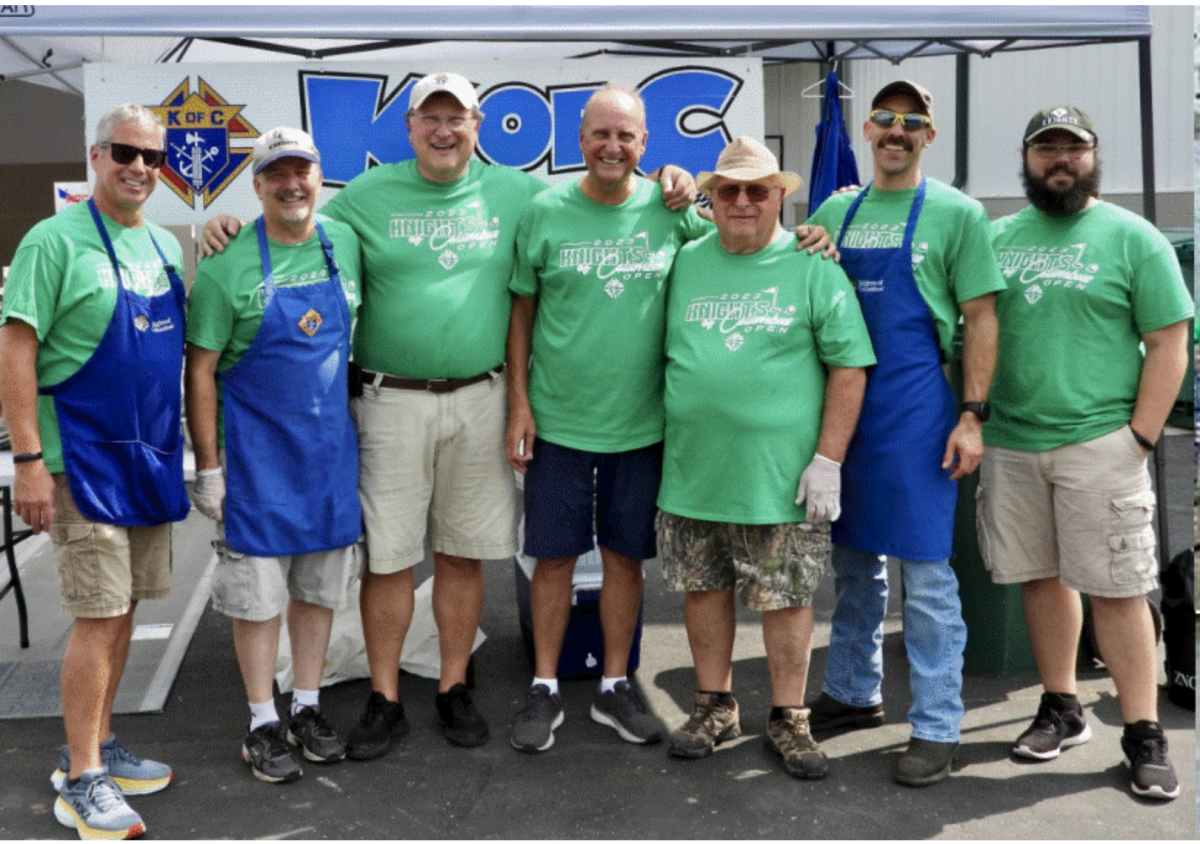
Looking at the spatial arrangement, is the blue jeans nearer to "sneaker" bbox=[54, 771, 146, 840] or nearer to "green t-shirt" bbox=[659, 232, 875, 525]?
"green t-shirt" bbox=[659, 232, 875, 525]

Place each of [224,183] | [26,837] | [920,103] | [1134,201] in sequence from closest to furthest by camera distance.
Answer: [26,837], [920,103], [224,183], [1134,201]

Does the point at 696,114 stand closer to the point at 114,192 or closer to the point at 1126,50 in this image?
the point at 114,192

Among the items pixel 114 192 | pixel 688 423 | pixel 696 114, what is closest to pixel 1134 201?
pixel 696 114

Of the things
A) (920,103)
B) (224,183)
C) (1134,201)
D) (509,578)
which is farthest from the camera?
(1134,201)

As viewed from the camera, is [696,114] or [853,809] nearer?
[853,809]

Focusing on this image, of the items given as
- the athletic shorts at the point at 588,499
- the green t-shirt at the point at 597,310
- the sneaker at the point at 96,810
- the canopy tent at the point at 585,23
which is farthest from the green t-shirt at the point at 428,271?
the sneaker at the point at 96,810

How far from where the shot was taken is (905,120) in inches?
134

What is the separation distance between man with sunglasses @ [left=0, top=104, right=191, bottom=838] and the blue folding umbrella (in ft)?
10.9

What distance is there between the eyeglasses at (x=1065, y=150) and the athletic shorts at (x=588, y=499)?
147 centimetres

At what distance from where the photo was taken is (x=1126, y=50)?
1032cm

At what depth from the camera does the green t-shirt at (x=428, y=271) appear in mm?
3580

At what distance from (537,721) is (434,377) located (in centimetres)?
116

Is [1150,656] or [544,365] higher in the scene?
[544,365]

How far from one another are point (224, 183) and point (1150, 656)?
371cm
